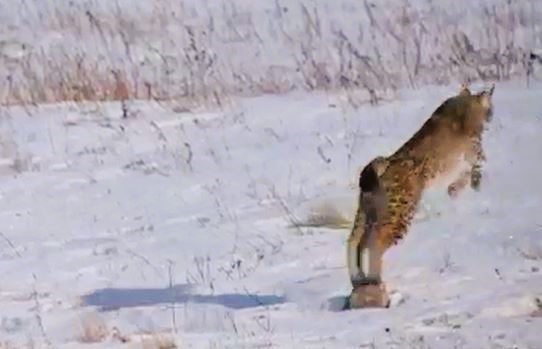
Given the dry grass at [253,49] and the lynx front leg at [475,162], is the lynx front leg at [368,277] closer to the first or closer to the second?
the lynx front leg at [475,162]

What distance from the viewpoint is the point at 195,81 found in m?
12.7

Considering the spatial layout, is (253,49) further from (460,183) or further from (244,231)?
(460,183)

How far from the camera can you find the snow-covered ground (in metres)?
6.64

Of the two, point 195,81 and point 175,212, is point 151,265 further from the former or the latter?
point 195,81

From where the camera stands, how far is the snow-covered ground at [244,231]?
6.64 m

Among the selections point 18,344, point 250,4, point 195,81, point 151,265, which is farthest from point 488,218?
point 250,4

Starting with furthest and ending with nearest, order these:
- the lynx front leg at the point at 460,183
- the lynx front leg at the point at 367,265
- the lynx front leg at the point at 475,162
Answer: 1. the lynx front leg at the point at 475,162
2. the lynx front leg at the point at 460,183
3. the lynx front leg at the point at 367,265

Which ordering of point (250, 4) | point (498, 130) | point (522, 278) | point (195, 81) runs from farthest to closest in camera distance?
1. point (250, 4)
2. point (195, 81)
3. point (498, 130)
4. point (522, 278)

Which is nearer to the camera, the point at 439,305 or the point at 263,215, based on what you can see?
the point at 439,305

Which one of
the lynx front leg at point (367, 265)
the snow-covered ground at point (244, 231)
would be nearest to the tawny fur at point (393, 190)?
the lynx front leg at point (367, 265)

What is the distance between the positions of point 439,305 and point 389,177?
55 centimetres

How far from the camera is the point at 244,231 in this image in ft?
28.2

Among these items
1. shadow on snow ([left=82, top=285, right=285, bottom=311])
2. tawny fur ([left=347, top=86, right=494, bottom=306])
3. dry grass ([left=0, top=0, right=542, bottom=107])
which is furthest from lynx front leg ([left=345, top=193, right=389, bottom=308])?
dry grass ([left=0, top=0, right=542, bottom=107])

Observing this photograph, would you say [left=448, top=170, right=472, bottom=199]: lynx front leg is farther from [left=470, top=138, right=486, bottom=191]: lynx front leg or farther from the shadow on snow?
the shadow on snow
